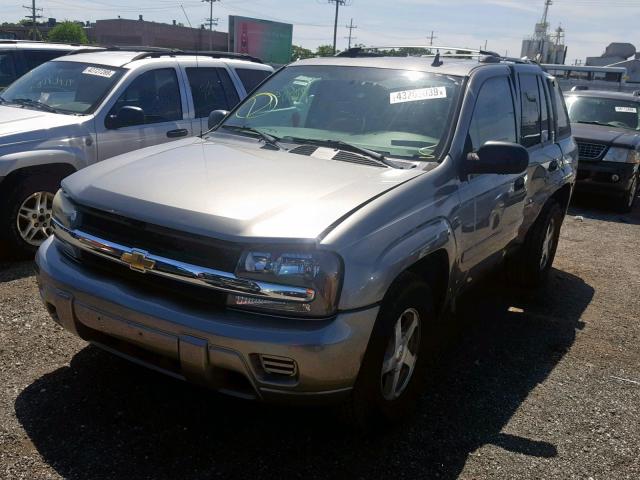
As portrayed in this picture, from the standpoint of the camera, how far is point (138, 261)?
2748 millimetres

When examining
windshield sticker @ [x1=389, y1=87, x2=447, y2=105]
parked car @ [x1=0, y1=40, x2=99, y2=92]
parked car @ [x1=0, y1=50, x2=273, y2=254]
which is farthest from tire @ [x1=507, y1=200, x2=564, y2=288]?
parked car @ [x1=0, y1=40, x2=99, y2=92]

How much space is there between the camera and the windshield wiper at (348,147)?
3403 mm

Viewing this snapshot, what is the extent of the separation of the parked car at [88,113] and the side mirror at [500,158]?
11.4 feet

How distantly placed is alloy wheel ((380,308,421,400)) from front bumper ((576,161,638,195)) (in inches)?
302

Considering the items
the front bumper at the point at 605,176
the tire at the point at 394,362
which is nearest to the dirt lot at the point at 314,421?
the tire at the point at 394,362

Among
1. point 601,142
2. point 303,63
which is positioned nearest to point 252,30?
point 601,142

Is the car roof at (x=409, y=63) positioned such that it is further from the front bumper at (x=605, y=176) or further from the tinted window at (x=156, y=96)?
the front bumper at (x=605, y=176)

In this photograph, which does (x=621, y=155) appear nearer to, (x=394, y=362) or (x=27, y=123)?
(x=394, y=362)

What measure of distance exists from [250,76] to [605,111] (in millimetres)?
7001

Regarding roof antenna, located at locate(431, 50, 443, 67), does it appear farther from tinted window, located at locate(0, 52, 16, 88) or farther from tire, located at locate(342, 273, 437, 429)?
tinted window, located at locate(0, 52, 16, 88)

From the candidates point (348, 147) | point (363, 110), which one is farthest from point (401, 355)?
point (363, 110)

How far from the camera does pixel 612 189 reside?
966 cm

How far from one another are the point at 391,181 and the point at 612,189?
7.80m

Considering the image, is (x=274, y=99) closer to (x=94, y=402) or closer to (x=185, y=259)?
(x=185, y=259)
